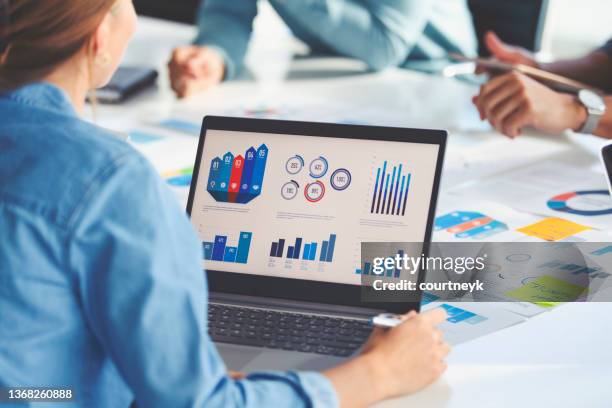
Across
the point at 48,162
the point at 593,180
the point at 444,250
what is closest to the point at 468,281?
the point at 444,250

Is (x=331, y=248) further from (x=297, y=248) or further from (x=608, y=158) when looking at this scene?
(x=608, y=158)

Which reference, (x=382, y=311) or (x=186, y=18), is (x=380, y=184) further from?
(x=186, y=18)

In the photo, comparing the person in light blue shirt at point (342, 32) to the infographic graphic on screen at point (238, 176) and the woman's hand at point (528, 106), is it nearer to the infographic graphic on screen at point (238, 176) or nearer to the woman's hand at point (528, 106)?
the woman's hand at point (528, 106)

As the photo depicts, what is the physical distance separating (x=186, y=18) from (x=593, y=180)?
7.44 feet

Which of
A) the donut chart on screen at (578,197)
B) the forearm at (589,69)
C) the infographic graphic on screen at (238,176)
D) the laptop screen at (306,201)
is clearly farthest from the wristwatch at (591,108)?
the infographic graphic on screen at (238,176)

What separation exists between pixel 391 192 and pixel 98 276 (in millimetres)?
502

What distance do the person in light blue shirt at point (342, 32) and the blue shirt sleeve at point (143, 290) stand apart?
56.1 inches

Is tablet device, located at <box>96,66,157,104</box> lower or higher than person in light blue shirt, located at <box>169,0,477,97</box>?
lower

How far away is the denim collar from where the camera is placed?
0.79 m

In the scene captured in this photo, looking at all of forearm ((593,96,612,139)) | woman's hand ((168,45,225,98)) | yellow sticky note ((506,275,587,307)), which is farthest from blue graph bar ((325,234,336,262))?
woman's hand ((168,45,225,98))

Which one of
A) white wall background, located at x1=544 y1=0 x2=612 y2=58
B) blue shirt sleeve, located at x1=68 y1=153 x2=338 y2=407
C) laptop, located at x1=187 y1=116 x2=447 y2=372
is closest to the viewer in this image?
blue shirt sleeve, located at x1=68 y1=153 x2=338 y2=407

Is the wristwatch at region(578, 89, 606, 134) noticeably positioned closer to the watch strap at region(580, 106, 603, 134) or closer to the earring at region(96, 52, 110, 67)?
the watch strap at region(580, 106, 603, 134)

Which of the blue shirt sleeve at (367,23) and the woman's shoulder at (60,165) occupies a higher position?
the blue shirt sleeve at (367,23)

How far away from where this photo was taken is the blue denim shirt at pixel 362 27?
223cm
